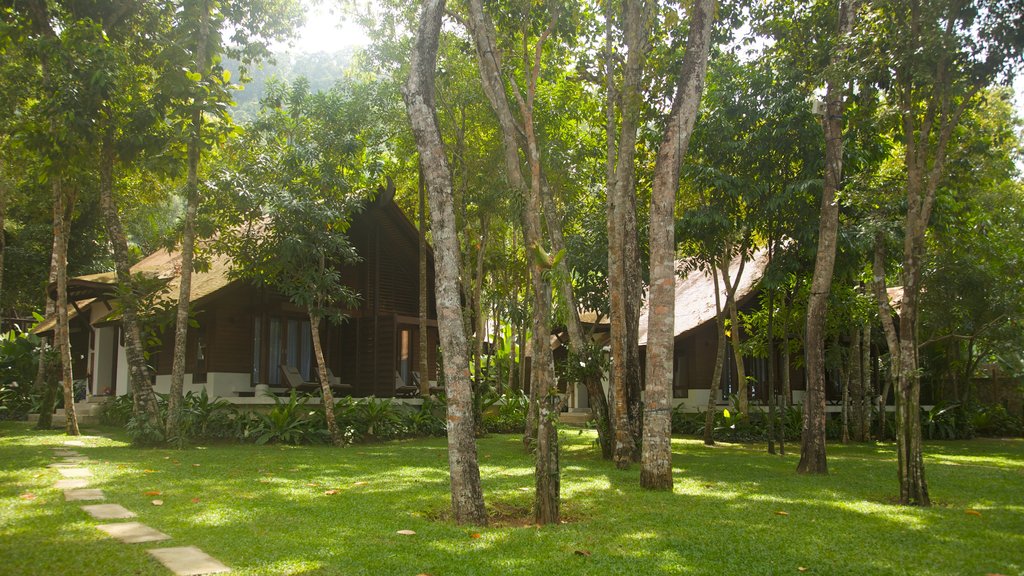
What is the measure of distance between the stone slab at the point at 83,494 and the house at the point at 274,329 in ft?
24.3

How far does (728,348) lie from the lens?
832 inches

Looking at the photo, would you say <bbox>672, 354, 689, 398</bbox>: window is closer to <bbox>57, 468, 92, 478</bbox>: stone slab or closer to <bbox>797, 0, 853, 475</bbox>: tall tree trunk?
<bbox>797, 0, 853, 475</bbox>: tall tree trunk

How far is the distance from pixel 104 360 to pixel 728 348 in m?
17.8

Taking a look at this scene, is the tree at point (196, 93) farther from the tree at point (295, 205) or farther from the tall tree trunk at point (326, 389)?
the tall tree trunk at point (326, 389)

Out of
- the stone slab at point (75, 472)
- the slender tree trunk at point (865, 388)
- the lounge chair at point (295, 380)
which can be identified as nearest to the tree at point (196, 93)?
the stone slab at point (75, 472)

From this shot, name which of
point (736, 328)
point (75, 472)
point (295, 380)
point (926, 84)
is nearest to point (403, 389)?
point (295, 380)

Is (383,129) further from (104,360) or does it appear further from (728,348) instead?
(728,348)

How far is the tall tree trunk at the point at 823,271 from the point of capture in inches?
386

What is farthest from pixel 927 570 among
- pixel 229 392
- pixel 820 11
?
pixel 229 392

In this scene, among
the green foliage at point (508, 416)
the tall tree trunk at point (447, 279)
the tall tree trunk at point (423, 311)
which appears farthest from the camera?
the green foliage at point (508, 416)

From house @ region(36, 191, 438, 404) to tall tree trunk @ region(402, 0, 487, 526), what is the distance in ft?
30.3

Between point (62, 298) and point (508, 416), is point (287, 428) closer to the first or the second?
point (62, 298)

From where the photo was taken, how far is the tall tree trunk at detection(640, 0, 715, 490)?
8430 millimetres

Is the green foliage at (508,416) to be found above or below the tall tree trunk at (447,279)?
below
